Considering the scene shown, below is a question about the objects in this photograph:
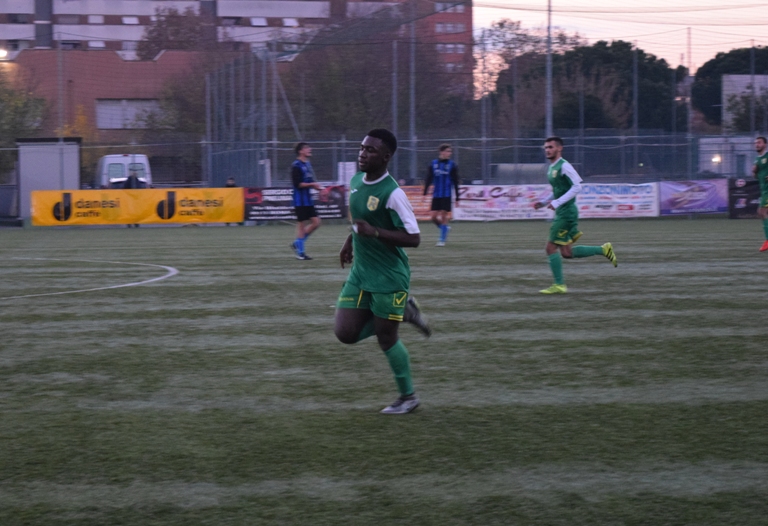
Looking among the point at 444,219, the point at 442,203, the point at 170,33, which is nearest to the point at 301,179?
the point at 444,219

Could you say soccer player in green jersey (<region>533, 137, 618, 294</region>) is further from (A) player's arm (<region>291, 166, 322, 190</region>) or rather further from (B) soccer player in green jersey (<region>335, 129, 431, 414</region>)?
(A) player's arm (<region>291, 166, 322, 190</region>)

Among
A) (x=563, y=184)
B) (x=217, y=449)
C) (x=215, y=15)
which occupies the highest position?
(x=215, y=15)

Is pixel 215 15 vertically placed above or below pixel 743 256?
above

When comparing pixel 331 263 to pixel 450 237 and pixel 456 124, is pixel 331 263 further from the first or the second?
pixel 456 124

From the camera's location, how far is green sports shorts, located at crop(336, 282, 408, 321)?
565cm

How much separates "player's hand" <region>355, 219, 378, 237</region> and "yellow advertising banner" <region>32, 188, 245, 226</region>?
83.0ft

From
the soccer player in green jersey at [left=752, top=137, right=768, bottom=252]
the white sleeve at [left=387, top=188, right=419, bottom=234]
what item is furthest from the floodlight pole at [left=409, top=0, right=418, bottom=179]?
the white sleeve at [left=387, top=188, right=419, bottom=234]

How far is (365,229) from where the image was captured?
5418 millimetres

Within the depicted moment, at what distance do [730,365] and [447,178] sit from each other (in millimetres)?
13569

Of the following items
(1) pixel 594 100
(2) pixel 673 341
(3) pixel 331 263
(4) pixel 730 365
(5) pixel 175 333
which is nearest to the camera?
(4) pixel 730 365

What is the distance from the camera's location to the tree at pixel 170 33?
7050cm

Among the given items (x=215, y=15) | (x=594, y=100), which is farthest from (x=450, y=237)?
(x=215, y=15)

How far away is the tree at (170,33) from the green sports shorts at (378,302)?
220ft

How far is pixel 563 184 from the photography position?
11625mm
